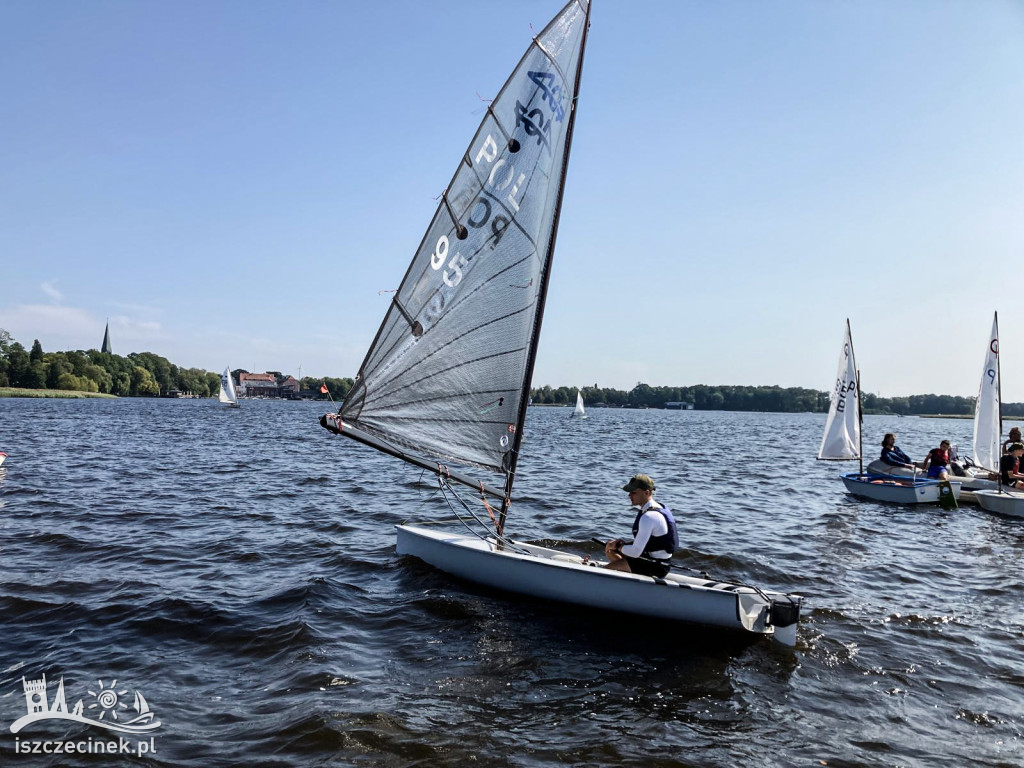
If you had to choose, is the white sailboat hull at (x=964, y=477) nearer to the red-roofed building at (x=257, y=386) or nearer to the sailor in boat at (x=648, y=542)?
the sailor in boat at (x=648, y=542)

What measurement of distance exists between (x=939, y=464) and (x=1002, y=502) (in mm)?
3010

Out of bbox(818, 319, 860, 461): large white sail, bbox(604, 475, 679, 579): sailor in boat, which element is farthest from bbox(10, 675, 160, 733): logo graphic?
bbox(818, 319, 860, 461): large white sail

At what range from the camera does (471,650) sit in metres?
8.20

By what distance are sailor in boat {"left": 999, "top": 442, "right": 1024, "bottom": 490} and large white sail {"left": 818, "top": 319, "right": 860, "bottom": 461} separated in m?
4.87

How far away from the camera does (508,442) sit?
32.6 feet

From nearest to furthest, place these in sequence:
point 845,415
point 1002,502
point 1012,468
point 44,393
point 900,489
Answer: point 1002,502 → point 1012,468 → point 900,489 → point 845,415 → point 44,393

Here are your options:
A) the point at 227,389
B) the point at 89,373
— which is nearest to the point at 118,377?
the point at 89,373

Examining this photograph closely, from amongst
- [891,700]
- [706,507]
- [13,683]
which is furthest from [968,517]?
[13,683]

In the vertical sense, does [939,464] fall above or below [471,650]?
above

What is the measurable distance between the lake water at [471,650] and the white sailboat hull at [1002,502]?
7.38ft

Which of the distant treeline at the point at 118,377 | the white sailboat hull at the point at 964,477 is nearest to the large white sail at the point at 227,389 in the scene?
the distant treeline at the point at 118,377

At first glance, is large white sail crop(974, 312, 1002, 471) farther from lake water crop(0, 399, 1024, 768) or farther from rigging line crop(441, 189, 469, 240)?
rigging line crop(441, 189, 469, 240)

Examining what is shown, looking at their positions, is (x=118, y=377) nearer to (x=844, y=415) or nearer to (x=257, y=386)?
(x=257, y=386)

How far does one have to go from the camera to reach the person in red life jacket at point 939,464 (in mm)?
21188
